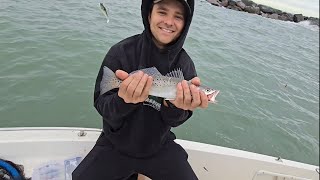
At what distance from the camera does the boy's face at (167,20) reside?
8.82 ft

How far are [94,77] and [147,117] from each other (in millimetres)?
4588

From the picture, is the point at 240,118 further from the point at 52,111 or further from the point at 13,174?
the point at 13,174

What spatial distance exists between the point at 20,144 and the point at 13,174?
11.7 inches

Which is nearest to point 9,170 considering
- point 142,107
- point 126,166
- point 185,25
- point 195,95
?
point 126,166

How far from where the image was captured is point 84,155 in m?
3.42

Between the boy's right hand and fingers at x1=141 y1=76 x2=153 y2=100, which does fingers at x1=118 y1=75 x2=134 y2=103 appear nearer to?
the boy's right hand

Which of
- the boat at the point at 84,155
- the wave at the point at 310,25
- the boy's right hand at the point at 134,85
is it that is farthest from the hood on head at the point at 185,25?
the wave at the point at 310,25

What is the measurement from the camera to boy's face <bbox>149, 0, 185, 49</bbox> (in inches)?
106

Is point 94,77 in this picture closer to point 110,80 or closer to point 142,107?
point 142,107

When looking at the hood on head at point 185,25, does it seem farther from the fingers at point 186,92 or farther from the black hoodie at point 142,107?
the fingers at point 186,92

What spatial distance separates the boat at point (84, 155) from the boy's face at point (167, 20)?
1372mm

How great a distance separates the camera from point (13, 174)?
314cm

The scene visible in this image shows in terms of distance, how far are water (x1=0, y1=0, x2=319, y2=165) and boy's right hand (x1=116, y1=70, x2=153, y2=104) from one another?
353 centimetres

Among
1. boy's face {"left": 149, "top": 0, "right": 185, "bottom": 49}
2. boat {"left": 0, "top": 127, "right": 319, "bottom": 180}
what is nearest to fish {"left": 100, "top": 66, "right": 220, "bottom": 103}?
boy's face {"left": 149, "top": 0, "right": 185, "bottom": 49}
